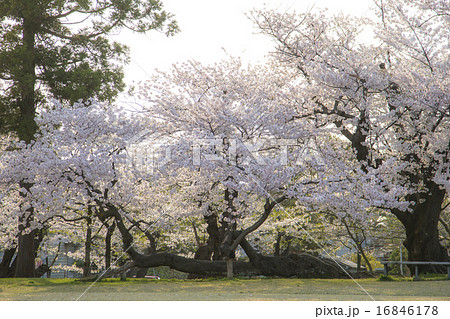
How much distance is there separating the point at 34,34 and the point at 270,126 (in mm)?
10725

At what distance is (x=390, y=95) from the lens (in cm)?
1341

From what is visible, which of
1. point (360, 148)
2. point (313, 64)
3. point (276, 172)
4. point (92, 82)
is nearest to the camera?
point (276, 172)

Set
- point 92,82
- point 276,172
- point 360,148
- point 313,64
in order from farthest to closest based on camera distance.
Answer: point 92,82 < point 360,148 < point 313,64 < point 276,172

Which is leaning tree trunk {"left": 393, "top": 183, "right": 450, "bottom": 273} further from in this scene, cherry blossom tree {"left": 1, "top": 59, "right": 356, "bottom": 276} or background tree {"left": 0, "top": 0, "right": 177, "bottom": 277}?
background tree {"left": 0, "top": 0, "right": 177, "bottom": 277}

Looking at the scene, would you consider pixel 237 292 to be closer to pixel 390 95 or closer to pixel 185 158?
pixel 185 158

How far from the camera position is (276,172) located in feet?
40.0

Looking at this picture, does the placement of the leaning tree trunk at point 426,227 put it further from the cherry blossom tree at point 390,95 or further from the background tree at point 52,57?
the background tree at point 52,57

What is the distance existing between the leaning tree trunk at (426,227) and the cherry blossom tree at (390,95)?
0.03 meters

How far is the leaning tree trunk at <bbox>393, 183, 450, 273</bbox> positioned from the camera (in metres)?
14.0

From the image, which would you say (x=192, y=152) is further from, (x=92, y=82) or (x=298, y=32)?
(x=92, y=82)

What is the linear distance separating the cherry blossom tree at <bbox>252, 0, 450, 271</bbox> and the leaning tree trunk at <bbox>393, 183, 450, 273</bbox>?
28mm

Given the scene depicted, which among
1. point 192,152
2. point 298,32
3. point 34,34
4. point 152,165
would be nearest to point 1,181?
point 152,165

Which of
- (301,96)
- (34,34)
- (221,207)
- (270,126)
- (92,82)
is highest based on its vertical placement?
(34,34)

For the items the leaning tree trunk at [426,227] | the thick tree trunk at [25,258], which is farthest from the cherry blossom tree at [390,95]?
the thick tree trunk at [25,258]
